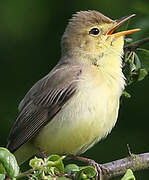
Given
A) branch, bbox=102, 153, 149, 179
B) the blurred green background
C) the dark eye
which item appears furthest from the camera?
the blurred green background

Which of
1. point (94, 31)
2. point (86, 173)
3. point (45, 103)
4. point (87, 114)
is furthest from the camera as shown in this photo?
point (94, 31)

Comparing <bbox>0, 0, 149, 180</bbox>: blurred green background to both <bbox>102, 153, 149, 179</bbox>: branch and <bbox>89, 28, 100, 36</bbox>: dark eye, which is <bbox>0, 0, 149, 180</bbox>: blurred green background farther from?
<bbox>102, 153, 149, 179</bbox>: branch

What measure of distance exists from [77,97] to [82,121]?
221mm

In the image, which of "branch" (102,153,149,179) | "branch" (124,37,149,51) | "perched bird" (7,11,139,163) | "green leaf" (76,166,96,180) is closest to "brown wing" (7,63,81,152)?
"perched bird" (7,11,139,163)

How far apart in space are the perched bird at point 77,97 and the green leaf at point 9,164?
145 centimetres

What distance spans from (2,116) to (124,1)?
6.50ft

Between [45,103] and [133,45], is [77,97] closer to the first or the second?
[45,103]

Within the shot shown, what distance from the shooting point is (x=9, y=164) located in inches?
159

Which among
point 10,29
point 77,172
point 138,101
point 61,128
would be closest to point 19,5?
point 10,29

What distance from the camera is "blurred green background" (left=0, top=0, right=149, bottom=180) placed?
23.3 feet

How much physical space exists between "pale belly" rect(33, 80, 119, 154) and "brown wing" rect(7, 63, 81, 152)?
72 mm

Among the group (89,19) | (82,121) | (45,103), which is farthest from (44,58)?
(82,121)

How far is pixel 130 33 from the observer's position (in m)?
5.84

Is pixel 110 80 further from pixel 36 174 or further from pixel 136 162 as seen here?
pixel 36 174
